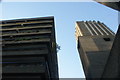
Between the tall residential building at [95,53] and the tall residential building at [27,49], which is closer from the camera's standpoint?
the tall residential building at [27,49]

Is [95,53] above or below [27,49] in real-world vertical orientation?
below

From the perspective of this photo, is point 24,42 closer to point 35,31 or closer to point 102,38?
point 35,31

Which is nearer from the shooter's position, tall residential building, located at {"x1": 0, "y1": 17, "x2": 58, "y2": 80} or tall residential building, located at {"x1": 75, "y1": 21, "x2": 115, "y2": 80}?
tall residential building, located at {"x1": 0, "y1": 17, "x2": 58, "y2": 80}

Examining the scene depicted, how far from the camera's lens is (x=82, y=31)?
1647 inches

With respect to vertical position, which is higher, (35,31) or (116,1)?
(116,1)

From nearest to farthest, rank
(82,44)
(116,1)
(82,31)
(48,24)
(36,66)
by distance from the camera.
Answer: (116,1) < (36,66) < (82,44) < (48,24) < (82,31)

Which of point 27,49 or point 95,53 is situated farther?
point 95,53

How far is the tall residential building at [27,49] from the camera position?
24.1m

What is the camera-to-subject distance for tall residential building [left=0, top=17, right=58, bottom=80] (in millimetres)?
24141

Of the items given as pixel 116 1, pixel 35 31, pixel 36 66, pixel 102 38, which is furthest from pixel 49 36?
pixel 116 1

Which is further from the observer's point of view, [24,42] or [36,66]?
[24,42]

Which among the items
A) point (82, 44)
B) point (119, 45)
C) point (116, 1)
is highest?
point (116, 1)

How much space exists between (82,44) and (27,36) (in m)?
10.9

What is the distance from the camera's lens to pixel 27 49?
28547 mm
